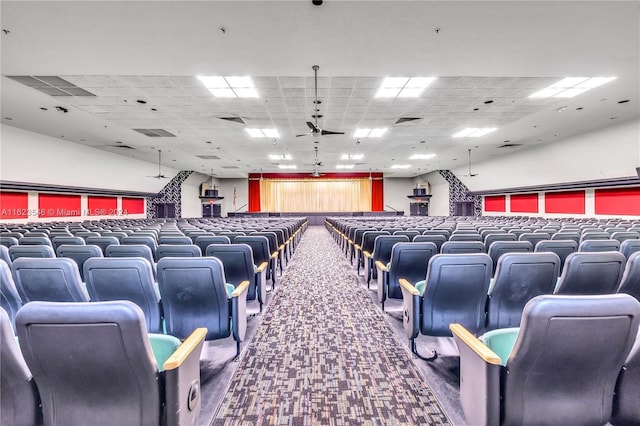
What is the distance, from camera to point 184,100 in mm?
8609

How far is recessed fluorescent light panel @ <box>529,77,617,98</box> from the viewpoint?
739 centimetres

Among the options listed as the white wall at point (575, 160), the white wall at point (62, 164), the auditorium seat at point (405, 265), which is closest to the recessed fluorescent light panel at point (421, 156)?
the white wall at point (575, 160)

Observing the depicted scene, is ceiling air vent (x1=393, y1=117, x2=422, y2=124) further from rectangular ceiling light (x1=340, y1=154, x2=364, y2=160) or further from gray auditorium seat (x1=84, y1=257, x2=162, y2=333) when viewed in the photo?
gray auditorium seat (x1=84, y1=257, x2=162, y2=333)

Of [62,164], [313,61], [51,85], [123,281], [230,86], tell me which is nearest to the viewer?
[123,281]

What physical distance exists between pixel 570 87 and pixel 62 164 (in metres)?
18.0

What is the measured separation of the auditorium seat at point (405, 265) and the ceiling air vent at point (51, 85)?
8134 millimetres

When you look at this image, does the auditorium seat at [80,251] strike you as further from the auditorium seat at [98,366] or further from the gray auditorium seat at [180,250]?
the auditorium seat at [98,366]

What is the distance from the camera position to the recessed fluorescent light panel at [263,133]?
12.0 metres

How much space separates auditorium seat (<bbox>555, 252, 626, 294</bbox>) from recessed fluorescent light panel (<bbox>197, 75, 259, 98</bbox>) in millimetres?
6919

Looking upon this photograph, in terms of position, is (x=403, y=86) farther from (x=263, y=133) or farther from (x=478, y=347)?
(x=478, y=347)

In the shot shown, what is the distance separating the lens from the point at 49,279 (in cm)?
250

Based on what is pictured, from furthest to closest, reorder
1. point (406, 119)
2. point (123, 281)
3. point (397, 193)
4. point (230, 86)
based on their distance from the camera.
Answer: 1. point (397, 193)
2. point (406, 119)
3. point (230, 86)
4. point (123, 281)

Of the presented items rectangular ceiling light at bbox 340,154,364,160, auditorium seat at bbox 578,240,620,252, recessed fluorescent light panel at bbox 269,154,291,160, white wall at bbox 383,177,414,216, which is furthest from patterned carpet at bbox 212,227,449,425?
white wall at bbox 383,177,414,216

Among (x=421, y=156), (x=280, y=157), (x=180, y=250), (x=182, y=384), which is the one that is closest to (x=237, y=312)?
(x=182, y=384)
